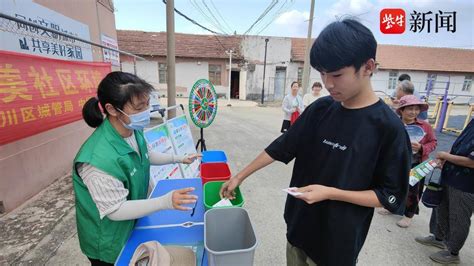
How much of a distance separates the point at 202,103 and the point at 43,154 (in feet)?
7.74

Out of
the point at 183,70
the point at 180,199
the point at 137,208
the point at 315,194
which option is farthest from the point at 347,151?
the point at 183,70

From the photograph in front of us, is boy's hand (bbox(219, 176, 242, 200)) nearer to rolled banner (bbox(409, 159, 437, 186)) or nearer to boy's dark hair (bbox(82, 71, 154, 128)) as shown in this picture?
boy's dark hair (bbox(82, 71, 154, 128))

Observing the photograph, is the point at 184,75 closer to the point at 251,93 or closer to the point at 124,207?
the point at 251,93

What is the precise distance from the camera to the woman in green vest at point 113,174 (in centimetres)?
111

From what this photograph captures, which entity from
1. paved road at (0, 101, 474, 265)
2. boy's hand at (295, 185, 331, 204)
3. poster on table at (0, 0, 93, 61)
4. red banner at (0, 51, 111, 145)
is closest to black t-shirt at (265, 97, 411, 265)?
boy's hand at (295, 185, 331, 204)

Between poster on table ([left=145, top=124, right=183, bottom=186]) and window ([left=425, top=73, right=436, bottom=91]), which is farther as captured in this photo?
window ([left=425, top=73, right=436, bottom=91])

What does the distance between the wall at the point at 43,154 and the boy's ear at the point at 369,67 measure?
11.9 ft

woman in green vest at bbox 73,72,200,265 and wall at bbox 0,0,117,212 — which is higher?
woman in green vest at bbox 73,72,200,265

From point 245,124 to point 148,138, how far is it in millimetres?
6424

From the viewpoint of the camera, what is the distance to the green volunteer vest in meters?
1.12

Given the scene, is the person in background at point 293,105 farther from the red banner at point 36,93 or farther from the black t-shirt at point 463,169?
the red banner at point 36,93

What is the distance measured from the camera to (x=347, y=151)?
108 centimetres

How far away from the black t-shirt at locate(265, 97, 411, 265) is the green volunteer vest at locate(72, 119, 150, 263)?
2.70 ft

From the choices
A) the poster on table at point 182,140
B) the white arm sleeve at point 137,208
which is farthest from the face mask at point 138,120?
the poster on table at point 182,140
